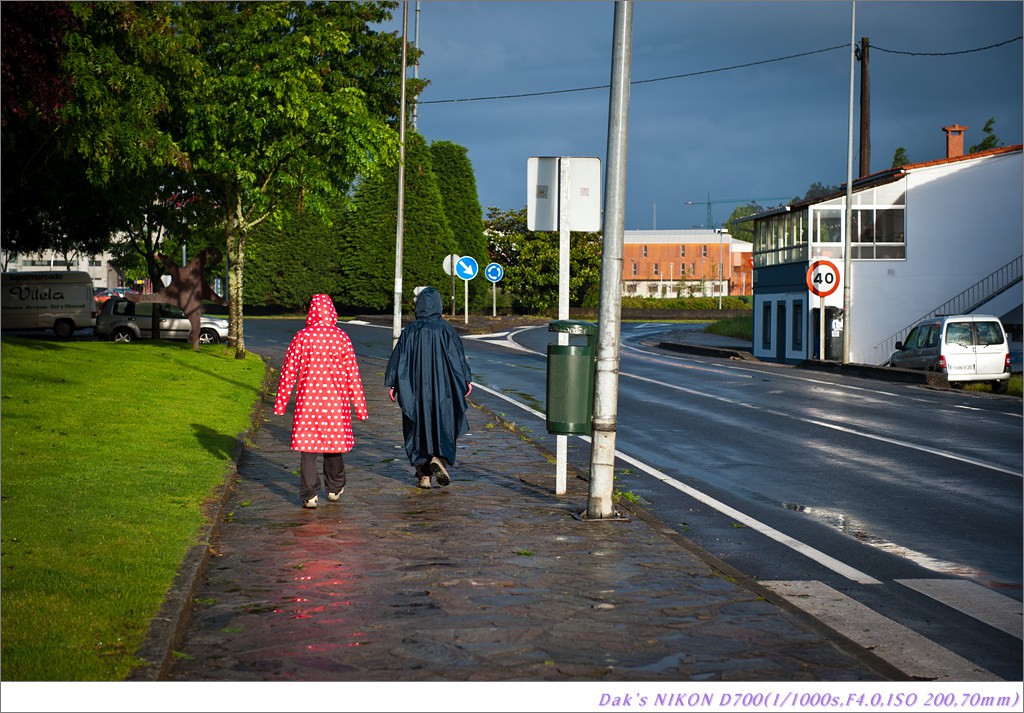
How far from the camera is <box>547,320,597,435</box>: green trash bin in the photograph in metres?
9.81

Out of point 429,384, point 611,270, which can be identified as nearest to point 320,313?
point 429,384

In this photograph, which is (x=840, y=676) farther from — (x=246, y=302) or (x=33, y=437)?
(x=246, y=302)

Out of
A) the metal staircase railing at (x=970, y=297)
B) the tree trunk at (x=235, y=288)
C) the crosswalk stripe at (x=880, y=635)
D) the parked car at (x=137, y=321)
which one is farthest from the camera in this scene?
the metal staircase railing at (x=970, y=297)

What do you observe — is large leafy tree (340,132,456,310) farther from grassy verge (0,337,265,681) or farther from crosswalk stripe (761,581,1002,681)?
crosswalk stripe (761,581,1002,681)

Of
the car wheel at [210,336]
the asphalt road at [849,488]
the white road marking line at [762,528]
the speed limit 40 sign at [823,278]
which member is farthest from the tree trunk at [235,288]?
the white road marking line at [762,528]

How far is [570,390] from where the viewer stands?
9.83m

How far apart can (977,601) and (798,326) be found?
39.2 meters

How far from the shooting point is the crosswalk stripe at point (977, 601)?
663 cm

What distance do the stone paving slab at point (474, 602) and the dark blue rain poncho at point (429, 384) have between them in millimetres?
541

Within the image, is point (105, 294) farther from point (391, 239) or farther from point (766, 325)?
point (766, 325)

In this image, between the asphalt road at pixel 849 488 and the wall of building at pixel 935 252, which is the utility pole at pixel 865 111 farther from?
the asphalt road at pixel 849 488

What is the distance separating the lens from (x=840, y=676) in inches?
→ 207

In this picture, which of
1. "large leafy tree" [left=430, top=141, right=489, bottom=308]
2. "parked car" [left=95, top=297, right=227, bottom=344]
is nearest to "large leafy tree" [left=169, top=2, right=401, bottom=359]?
"parked car" [left=95, top=297, right=227, bottom=344]

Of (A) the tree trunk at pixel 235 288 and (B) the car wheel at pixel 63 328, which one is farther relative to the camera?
(B) the car wheel at pixel 63 328
